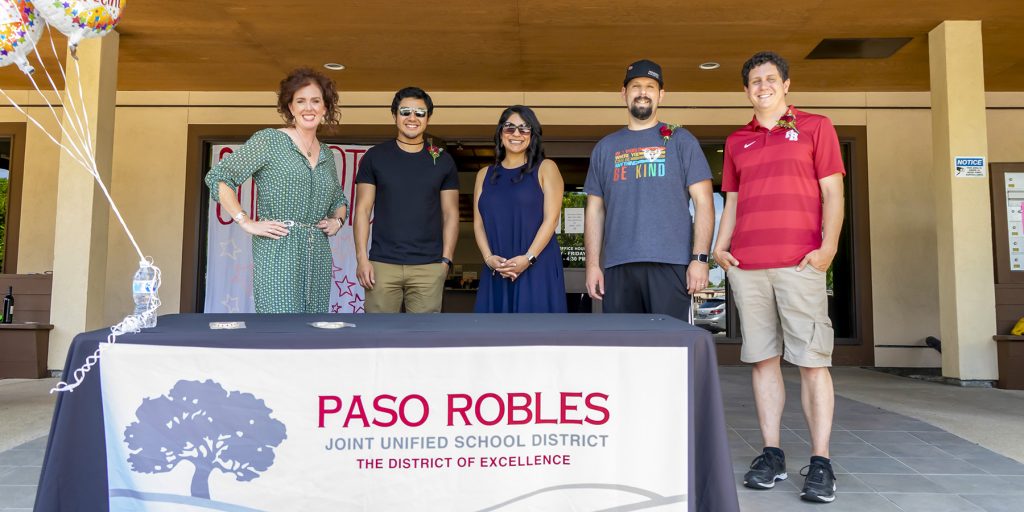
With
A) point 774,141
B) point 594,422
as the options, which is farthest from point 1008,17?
point 594,422

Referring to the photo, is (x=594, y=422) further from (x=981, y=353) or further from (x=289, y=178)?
(x=981, y=353)

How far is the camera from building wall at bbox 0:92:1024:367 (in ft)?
21.5

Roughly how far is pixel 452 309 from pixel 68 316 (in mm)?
3483

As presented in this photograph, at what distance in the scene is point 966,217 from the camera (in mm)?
5074

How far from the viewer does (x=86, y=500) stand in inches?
59.4

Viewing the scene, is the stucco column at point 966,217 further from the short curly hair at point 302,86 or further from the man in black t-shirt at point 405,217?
the short curly hair at point 302,86

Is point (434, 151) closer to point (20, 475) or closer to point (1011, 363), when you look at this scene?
point (20, 475)

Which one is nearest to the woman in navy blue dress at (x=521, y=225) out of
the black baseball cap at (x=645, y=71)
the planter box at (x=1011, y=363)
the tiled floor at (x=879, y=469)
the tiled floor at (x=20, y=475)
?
the black baseball cap at (x=645, y=71)

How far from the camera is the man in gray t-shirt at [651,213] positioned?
2.55m

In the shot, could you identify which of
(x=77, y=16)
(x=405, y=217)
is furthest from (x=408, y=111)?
(x=77, y=16)

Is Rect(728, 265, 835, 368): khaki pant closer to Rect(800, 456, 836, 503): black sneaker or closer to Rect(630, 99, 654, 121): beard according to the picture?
Rect(800, 456, 836, 503): black sneaker

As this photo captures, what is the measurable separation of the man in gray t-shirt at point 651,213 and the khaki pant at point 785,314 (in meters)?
0.19

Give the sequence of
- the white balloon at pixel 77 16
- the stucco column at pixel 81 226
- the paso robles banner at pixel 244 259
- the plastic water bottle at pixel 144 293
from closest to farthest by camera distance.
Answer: the plastic water bottle at pixel 144 293 < the white balloon at pixel 77 16 < the stucco column at pixel 81 226 < the paso robles banner at pixel 244 259

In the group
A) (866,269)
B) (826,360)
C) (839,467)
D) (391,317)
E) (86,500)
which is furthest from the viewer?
(866,269)
